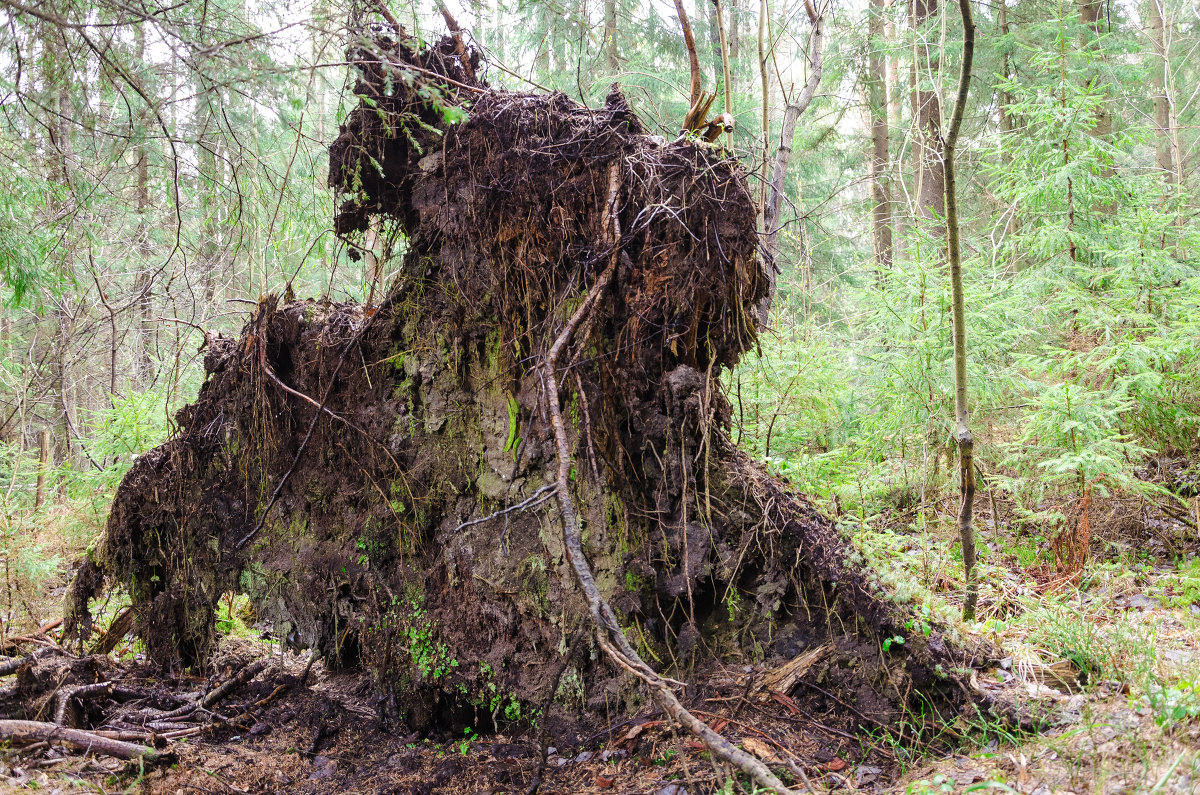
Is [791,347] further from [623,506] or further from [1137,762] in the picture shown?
[1137,762]

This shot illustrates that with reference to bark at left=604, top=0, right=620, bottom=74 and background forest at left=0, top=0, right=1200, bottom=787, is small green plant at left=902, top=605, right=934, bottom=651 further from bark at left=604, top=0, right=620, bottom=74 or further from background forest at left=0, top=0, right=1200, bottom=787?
bark at left=604, top=0, right=620, bottom=74

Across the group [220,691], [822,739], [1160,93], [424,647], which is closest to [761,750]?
[822,739]

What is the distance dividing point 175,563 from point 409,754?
2.86 m

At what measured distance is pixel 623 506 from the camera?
387 cm

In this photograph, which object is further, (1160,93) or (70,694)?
(1160,93)

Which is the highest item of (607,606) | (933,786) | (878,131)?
(878,131)

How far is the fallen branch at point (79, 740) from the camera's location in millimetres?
3646

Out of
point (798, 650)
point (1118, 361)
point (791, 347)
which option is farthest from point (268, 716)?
point (1118, 361)

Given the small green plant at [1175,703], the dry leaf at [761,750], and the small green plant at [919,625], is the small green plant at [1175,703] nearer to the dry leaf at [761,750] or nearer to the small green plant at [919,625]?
the small green plant at [919,625]

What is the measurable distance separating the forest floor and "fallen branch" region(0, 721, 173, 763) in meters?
0.06

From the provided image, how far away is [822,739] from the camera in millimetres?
3299

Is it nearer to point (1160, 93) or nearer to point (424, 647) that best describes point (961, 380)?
point (424, 647)

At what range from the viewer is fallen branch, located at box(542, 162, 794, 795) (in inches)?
98.7

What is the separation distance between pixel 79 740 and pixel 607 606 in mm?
3302
